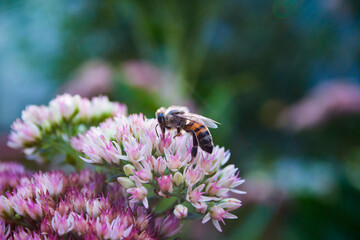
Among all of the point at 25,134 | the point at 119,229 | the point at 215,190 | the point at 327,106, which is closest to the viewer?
the point at 119,229

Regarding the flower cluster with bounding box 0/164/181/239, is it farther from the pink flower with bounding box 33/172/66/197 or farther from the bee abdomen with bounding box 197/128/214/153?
the bee abdomen with bounding box 197/128/214/153

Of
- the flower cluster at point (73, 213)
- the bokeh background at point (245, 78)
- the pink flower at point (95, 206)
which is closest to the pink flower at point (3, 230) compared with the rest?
the flower cluster at point (73, 213)

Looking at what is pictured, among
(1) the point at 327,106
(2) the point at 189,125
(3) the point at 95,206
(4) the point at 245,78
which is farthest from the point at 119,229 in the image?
(4) the point at 245,78

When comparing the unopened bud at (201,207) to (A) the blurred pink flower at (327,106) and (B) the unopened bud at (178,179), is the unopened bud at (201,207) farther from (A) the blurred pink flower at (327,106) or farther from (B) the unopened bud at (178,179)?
(A) the blurred pink flower at (327,106)

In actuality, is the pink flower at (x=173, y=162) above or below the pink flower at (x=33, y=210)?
above

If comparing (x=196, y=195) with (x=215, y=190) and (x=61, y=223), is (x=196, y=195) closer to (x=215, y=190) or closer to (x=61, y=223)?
(x=215, y=190)

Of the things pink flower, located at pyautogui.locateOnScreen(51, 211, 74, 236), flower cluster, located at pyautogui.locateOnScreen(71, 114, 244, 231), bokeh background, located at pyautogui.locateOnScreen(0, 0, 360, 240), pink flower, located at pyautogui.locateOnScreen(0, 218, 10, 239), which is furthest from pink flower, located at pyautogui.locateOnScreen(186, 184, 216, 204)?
bokeh background, located at pyautogui.locateOnScreen(0, 0, 360, 240)

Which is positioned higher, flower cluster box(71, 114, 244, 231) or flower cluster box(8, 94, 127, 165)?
flower cluster box(8, 94, 127, 165)
